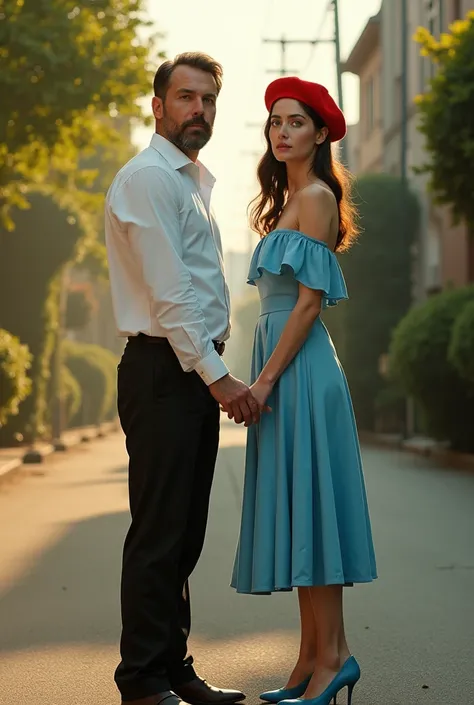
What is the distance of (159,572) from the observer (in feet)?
16.0

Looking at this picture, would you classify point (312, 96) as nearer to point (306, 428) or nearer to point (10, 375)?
point (306, 428)

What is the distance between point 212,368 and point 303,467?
1.75ft

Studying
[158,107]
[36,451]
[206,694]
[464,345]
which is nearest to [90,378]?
[36,451]

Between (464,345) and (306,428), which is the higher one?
(464,345)

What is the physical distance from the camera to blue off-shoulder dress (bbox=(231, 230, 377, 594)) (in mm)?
4980

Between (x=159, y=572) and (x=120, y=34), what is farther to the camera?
(x=120, y=34)

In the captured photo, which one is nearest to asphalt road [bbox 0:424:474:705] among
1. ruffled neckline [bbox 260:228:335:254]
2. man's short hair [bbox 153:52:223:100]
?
ruffled neckline [bbox 260:228:335:254]

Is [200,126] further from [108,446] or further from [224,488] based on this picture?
[108,446]

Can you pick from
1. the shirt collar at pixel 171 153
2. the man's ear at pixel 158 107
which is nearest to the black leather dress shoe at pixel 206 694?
the shirt collar at pixel 171 153

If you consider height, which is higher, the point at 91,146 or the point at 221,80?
the point at 91,146

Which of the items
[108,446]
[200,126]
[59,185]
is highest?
[59,185]

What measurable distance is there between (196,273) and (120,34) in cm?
1464

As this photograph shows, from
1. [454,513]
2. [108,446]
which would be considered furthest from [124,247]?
[108,446]

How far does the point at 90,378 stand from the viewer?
36250 mm
